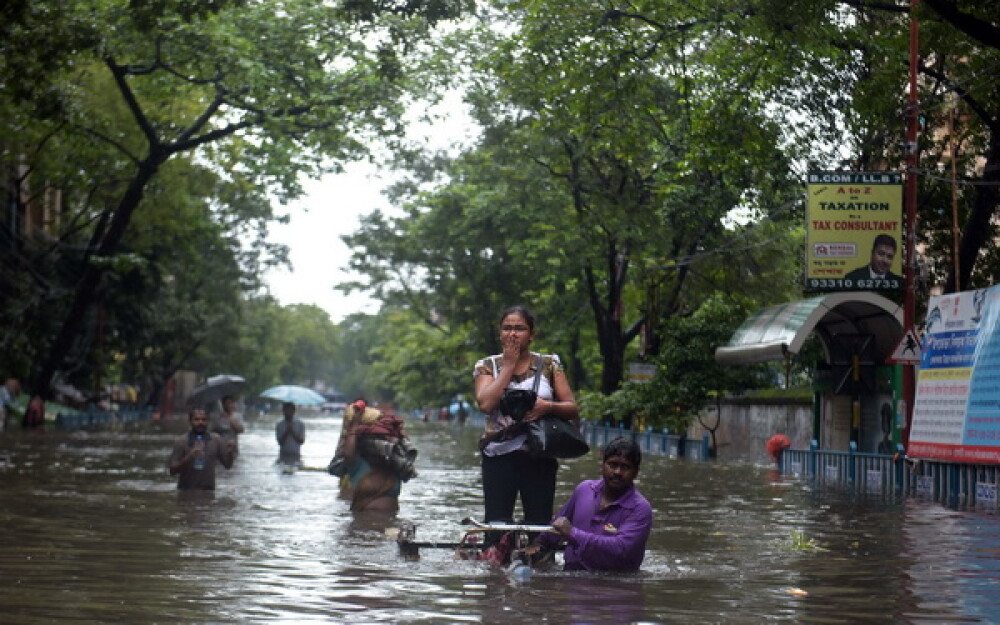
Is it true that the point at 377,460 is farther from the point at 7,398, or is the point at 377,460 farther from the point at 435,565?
the point at 7,398

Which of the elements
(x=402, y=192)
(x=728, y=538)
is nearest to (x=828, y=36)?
(x=728, y=538)

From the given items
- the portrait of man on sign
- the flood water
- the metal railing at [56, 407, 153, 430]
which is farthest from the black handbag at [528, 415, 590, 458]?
the metal railing at [56, 407, 153, 430]

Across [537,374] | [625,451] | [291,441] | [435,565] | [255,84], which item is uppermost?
[255,84]

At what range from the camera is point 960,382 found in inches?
753

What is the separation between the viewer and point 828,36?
1909 cm

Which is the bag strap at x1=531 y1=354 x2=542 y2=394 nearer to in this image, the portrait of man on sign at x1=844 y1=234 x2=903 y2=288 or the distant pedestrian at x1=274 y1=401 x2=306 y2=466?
the portrait of man on sign at x1=844 y1=234 x2=903 y2=288

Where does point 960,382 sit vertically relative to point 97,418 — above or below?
above

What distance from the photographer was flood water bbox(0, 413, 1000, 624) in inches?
302

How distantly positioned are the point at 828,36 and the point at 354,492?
8.95 metres

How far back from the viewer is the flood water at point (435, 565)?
7.67 m

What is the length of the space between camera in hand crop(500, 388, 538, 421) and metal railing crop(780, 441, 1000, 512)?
10006mm

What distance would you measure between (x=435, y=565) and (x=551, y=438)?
1634 millimetres

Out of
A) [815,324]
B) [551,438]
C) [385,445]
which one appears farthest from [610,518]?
[815,324]

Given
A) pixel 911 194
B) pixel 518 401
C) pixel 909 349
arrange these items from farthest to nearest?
1. pixel 911 194
2. pixel 909 349
3. pixel 518 401
